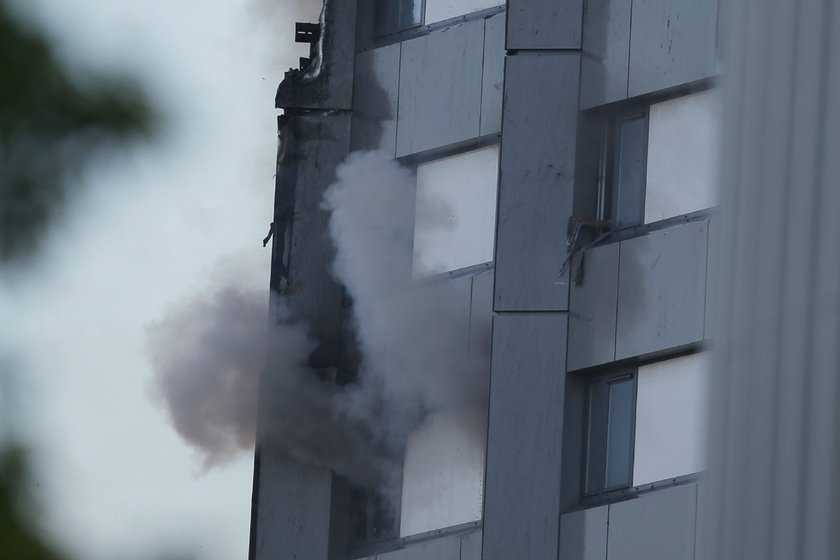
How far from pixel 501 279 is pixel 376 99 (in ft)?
9.29

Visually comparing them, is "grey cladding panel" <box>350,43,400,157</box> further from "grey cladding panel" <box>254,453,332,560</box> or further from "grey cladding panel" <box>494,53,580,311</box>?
"grey cladding panel" <box>254,453,332,560</box>

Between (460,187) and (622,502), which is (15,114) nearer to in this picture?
(622,502)

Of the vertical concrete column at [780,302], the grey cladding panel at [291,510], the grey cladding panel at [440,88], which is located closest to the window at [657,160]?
the grey cladding panel at [440,88]

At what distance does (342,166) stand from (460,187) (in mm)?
1422

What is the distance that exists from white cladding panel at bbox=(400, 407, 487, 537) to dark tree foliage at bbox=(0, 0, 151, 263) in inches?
443

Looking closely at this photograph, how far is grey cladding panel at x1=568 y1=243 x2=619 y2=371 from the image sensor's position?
1254 centimetres

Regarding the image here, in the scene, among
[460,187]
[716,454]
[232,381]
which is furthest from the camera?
[232,381]

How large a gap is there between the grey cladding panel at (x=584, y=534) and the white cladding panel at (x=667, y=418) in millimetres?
445

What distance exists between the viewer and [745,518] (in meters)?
4.52

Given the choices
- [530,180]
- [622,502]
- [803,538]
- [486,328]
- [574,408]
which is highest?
[530,180]

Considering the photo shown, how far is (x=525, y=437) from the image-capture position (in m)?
12.9

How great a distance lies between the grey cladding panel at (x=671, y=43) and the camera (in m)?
12.0

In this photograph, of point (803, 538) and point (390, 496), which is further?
point (390, 496)

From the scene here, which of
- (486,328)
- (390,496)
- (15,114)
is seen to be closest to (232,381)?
(390,496)
